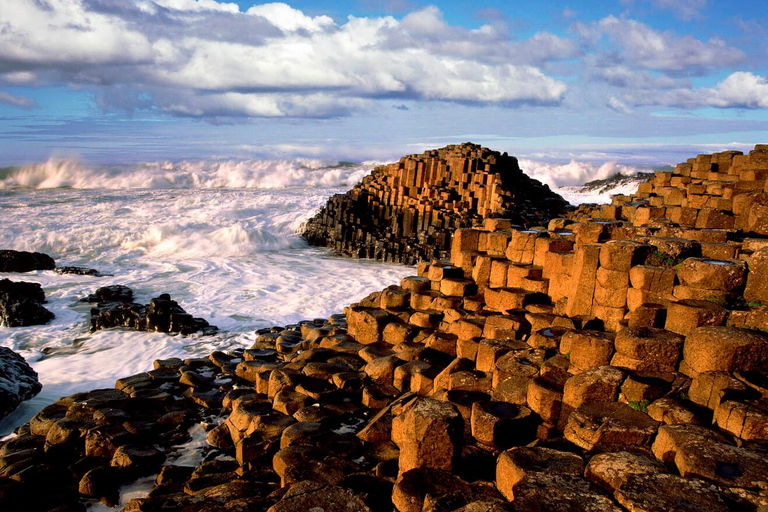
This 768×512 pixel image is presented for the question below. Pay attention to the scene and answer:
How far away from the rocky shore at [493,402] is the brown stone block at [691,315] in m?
0.02

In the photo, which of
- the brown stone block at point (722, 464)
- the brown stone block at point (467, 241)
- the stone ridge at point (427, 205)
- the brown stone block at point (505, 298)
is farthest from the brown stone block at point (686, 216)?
the stone ridge at point (427, 205)

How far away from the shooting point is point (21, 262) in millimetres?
20422

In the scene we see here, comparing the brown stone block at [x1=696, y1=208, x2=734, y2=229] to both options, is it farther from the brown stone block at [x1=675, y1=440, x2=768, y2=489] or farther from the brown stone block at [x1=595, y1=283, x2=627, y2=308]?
the brown stone block at [x1=675, y1=440, x2=768, y2=489]

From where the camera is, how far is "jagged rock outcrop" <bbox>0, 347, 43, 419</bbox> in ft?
28.8

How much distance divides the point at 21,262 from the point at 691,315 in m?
22.4

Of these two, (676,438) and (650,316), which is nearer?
(676,438)

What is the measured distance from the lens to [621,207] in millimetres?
11680

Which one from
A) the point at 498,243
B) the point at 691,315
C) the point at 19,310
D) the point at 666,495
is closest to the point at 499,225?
the point at 498,243

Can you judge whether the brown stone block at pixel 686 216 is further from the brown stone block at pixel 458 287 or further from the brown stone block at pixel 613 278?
the brown stone block at pixel 458 287

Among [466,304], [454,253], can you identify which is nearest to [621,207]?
[454,253]

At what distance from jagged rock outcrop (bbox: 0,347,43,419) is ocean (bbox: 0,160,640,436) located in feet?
0.57

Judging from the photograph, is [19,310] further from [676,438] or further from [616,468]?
[676,438]

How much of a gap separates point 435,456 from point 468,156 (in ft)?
88.2

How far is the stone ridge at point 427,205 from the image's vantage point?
25734 mm
